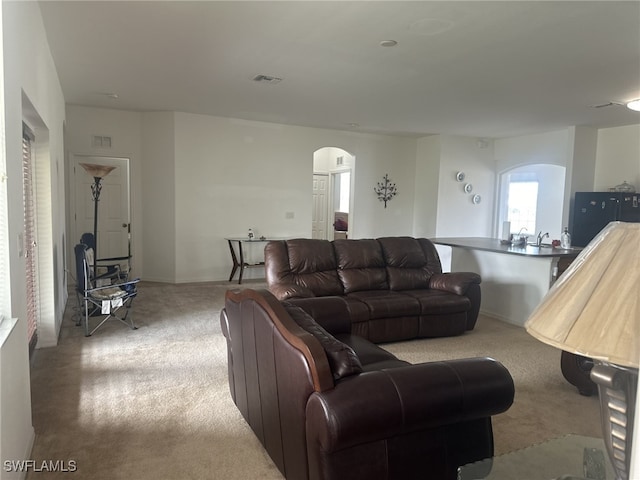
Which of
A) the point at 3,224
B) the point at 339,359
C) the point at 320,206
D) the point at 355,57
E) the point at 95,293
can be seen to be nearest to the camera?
the point at 339,359

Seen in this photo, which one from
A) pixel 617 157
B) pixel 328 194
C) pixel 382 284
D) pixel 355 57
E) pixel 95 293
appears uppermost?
pixel 355 57

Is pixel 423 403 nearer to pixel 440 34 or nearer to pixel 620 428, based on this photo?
pixel 620 428

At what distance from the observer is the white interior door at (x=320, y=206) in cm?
988

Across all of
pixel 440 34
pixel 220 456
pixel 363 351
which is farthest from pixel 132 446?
pixel 440 34

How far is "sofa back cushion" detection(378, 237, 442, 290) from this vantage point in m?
4.77

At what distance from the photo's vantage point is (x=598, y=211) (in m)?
6.79

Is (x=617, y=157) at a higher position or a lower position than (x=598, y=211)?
higher

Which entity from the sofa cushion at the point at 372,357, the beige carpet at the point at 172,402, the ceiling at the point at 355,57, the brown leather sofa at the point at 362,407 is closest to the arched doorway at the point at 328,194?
the ceiling at the point at 355,57

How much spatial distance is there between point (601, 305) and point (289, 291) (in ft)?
10.7

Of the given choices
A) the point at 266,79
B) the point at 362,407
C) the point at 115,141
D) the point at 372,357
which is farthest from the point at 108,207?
the point at 362,407

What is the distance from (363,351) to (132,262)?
5.56 metres

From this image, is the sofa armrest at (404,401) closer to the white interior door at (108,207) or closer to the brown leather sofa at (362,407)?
the brown leather sofa at (362,407)

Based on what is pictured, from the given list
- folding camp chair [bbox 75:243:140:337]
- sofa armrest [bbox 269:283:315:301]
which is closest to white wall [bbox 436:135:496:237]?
sofa armrest [bbox 269:283:315:301]

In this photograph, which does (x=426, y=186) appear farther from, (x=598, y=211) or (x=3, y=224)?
(x=3, y=224)
